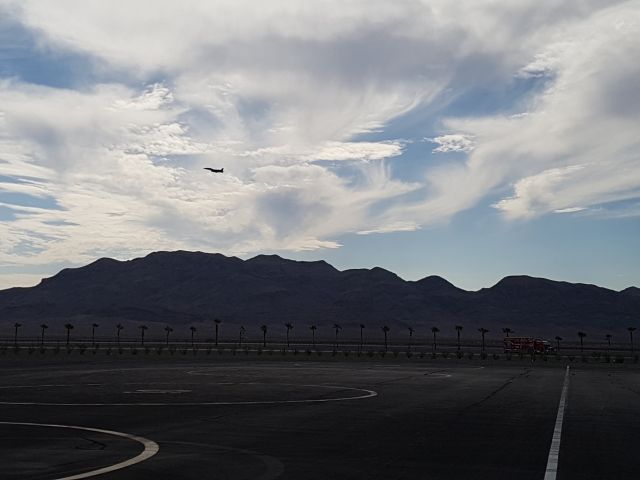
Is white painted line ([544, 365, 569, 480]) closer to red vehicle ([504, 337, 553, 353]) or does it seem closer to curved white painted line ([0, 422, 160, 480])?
curved white painted line ([0, 422, 160, 480])

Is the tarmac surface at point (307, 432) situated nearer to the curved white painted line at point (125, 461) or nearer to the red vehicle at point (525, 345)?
the curved white painted line at point (125, 461)

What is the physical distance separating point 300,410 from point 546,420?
813 centimetres

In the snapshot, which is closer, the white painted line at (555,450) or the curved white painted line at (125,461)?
the curved white painted line at (125,461)

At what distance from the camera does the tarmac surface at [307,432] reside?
14797 mm

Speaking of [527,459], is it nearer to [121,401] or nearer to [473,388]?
[121,401]

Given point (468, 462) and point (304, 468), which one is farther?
point (468, 462)

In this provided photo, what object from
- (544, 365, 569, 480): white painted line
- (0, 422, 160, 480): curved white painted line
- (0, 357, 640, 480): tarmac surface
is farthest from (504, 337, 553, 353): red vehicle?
(0, 422, 160, 480): curved white painted line

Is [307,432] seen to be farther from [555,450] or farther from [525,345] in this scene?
[525,345]

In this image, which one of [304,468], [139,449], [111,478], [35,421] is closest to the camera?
[111,478]

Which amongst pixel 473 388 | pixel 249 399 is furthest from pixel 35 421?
pixel 473 388

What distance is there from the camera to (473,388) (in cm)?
4047

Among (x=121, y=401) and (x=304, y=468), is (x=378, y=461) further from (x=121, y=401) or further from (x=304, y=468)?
(x=121, y=401)

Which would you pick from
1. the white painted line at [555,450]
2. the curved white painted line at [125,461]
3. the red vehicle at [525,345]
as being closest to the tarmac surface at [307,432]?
the curved white painted line at [125,461]

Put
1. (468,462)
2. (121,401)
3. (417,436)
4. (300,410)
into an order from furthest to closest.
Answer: (121,401), (300,410), (417,436), (468,462)
